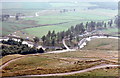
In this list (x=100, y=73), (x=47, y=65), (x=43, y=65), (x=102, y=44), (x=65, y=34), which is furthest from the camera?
(x=65, y=34)

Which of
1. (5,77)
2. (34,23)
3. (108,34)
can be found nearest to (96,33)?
(108,34)

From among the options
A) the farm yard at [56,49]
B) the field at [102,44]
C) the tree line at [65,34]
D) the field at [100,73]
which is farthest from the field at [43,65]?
the tree line at [65,34]

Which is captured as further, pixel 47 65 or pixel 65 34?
pixel 65 34

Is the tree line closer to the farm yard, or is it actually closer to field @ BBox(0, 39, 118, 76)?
the farm yard

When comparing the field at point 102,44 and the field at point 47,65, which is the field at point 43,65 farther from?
the field at point 102,44

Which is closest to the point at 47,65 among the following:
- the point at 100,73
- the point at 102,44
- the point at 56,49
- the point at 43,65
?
the point at 43,65

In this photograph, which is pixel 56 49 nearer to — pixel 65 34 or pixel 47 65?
pixel 65 34

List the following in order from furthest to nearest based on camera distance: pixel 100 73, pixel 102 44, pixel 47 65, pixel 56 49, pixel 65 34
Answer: pixel 65 34
pixel 102 44
pixel 56 49
pixel 47 65
pixel 100 73

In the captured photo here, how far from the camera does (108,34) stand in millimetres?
159625

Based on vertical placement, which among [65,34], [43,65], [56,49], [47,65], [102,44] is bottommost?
[56,49]

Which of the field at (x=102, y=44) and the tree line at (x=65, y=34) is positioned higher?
the tree line at (x=65, y=34)

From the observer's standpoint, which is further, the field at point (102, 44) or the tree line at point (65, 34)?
the tree line at point (65, 34)

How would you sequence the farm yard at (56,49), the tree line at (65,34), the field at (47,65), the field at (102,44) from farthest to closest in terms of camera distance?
1. the tree line at (65,34)
2. the field at (102,44)
3. the farm yard at (56,49)
4. the field at (47,65)

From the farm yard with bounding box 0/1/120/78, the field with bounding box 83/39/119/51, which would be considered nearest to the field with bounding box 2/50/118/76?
the farm yard with bounding box 0/1/120/78
